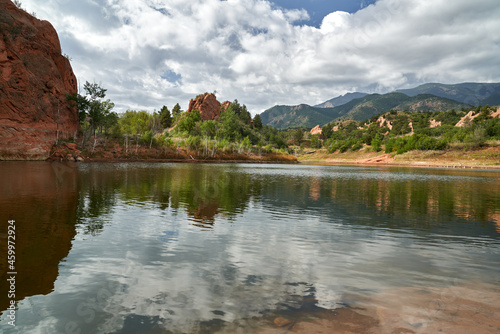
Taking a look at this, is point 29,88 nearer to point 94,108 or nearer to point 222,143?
point 94,108

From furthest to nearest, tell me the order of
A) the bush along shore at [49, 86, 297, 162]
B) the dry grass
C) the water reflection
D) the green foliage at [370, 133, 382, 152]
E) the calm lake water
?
the green foliage at [370, 133, 382, 152] → the dry grass → the bush along shore at [49, 86, 297, 162] → the water reflection → the calm lake water

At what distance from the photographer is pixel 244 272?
8312mm

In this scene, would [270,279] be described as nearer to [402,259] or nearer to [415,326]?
[415,326]

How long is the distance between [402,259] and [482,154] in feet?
451

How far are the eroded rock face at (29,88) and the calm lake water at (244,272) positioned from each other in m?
56.9

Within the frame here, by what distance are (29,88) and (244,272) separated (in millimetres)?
79862

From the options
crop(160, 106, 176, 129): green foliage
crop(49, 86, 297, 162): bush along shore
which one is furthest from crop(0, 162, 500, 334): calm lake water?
crop(160, 106, 176, 129): green foliage

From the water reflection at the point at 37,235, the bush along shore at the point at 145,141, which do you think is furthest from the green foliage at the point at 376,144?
the water reflection at the point at 37,235

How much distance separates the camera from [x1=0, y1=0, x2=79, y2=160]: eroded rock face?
195 ft

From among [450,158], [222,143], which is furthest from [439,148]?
[222,143]

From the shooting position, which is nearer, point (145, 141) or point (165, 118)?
point (145, 141)

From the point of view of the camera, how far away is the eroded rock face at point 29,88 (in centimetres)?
5934

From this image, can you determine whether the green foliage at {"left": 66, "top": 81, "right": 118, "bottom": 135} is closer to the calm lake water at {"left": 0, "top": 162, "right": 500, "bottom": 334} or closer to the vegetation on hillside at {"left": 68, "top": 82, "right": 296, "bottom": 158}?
the vegetation on hillside at {"left": 68, "top": 82, "right": 296, "bottom": 158}

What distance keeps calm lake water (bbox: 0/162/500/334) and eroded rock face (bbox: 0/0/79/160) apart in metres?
56.9
